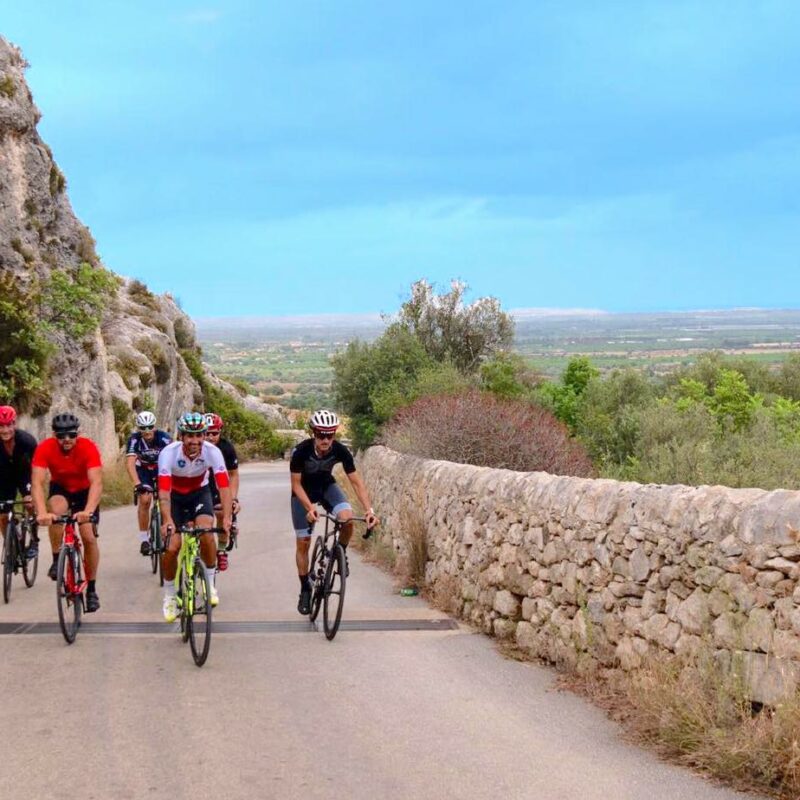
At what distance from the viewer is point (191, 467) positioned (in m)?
10.1

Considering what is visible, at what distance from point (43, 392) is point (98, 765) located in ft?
73.1

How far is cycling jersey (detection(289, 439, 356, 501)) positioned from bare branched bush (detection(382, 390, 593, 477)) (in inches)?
198

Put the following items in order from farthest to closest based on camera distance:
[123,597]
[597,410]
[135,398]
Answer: [135,398], [597,410], [123,597]

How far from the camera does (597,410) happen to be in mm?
29188

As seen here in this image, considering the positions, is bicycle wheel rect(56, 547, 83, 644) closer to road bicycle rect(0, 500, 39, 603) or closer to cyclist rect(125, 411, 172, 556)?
road bicycle rect(0, 500, 39, 603)

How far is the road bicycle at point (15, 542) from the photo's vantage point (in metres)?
11.9

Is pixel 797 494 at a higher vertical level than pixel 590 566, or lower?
higher

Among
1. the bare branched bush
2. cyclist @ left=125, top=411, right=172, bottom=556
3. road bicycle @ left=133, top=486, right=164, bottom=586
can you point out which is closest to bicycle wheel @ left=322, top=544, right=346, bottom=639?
road bicycle @ left=133, top=486, right=164, bottom=586

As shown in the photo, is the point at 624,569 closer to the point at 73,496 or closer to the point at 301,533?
the point at 301,533

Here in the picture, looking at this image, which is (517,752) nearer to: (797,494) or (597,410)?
(797,494)

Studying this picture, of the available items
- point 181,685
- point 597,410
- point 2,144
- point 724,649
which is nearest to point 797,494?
point 724,649

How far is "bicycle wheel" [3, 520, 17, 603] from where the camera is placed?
11.9 meters

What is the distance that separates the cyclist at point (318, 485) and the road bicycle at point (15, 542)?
3151mm

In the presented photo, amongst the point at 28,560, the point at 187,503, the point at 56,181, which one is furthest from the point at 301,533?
the point at 56,181
